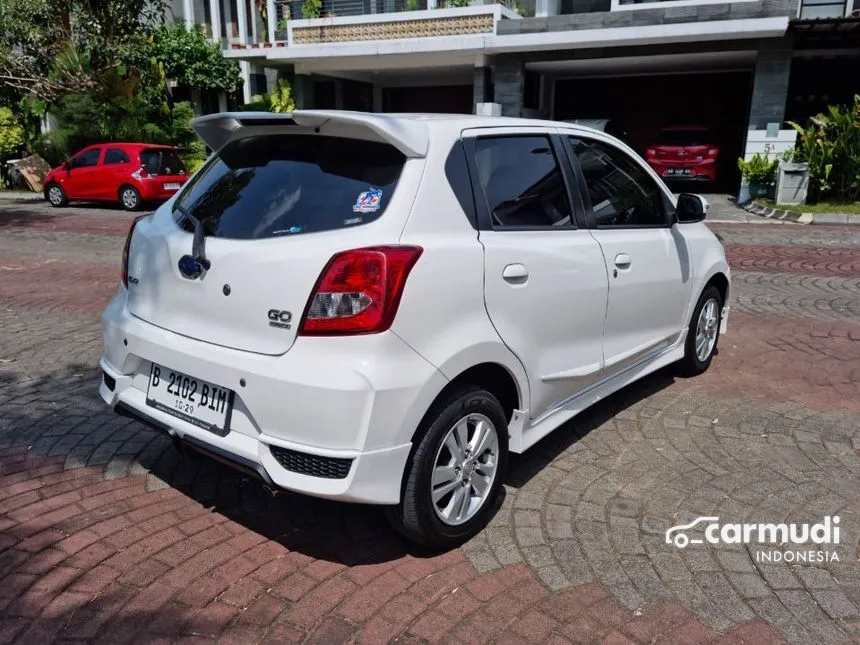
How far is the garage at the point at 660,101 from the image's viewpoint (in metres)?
23.3

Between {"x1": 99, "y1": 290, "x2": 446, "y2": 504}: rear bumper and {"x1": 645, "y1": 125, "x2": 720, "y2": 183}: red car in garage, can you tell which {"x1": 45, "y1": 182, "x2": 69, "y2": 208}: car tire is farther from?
{"x1": 99, "y1": 290, "x2": 446, "y2": 504}: rear bumper

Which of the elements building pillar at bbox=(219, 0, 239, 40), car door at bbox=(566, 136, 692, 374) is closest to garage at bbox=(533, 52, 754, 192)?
building pillar at bbox=(219, 0, 239, 40)

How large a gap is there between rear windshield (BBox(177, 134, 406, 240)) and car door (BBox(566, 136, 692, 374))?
4.40 feet

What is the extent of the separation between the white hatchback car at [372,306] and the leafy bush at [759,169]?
47.7 feet

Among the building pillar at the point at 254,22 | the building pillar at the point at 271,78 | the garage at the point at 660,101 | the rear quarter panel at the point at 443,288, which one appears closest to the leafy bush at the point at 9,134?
the building pillar at the point at 271,78

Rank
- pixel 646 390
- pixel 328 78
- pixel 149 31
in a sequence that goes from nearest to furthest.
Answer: pixel 646 390 → pixel 149 31 → pixel 328 78

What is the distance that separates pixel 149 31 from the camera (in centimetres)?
2228

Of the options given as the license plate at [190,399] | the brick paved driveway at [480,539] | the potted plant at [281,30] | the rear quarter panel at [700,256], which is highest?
the potted plant at [281,30]

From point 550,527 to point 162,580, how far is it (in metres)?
1.65

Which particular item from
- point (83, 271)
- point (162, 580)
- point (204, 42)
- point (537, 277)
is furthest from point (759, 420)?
point (204, 42)

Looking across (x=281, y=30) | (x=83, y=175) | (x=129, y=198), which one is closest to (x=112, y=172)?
(x=129, y=198)

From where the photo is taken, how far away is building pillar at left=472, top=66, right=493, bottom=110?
68.0 feet

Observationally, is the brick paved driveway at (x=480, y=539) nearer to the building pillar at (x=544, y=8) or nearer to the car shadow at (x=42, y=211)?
the car shadow at (x=42, y=211)

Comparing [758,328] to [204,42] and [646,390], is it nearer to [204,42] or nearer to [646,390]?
[646,390]
